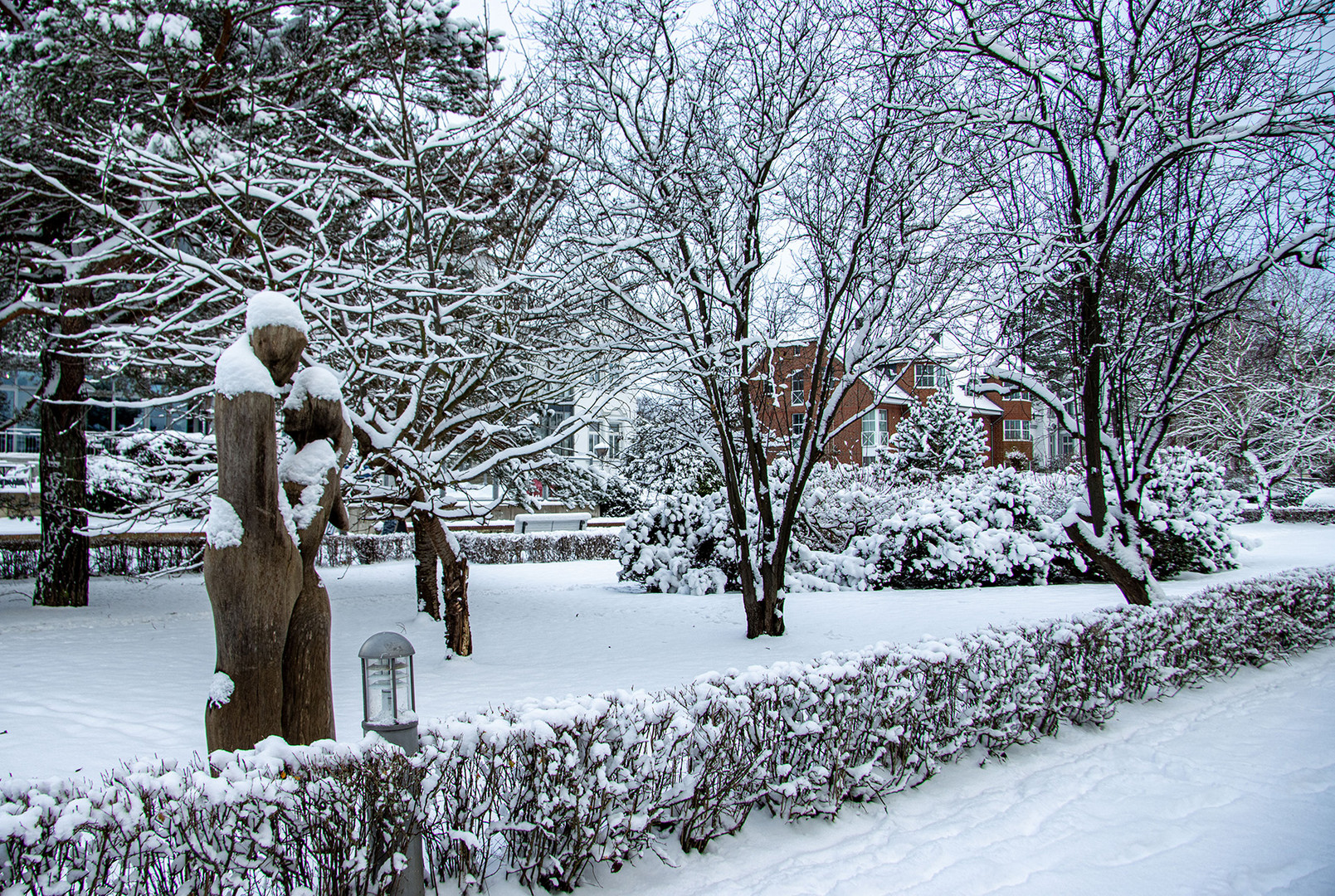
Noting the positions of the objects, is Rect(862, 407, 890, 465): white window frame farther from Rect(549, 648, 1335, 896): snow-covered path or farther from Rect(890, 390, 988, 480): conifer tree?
Rect(549, 648, 1335, 896): snow-covered path

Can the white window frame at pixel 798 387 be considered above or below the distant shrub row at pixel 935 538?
above

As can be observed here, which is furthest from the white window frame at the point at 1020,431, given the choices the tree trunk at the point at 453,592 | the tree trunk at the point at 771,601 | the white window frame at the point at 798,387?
the tree trunk at the point at 453,592

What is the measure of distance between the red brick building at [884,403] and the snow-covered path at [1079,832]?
4.07 meters

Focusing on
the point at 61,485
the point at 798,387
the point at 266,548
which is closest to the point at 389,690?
the point at 266,548

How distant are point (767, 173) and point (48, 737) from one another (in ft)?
26.8

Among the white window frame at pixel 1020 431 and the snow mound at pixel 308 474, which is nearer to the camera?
the snow mound at pixel 308 474

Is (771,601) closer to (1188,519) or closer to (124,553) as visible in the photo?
(1188,519)

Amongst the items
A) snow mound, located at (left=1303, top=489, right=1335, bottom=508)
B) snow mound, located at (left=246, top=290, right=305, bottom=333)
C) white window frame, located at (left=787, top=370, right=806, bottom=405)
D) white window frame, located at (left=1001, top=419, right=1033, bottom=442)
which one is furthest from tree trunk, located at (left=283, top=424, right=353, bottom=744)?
white window frame, located at (left=1001, top=419, right=1033, bottom=442)

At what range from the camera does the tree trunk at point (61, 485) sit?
10969mm

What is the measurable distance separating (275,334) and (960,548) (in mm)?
12456

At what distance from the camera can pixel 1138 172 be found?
716 cm

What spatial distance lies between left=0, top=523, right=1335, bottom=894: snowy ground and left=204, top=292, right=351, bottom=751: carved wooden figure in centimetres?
176

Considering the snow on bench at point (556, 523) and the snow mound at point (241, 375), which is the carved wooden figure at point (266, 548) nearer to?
the snow mound at point (241, 375)

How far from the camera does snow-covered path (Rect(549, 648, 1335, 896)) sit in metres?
3.31
